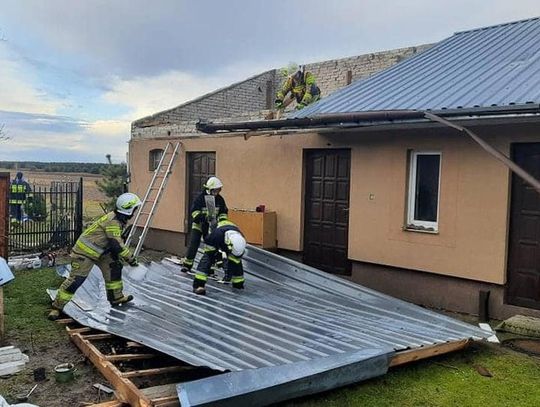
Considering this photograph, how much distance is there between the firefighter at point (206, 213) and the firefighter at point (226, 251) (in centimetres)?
82

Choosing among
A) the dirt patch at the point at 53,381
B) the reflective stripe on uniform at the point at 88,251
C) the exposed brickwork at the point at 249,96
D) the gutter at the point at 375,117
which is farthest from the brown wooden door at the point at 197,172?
the dirt patch at the point at 53,381

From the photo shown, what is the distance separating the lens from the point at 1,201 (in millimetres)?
10234

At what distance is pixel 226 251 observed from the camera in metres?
7.75

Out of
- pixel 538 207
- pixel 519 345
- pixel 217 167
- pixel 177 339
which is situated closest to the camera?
pixel 177 339

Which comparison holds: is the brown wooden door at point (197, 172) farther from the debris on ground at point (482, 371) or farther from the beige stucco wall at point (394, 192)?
the debris on ground at point (482, 371)

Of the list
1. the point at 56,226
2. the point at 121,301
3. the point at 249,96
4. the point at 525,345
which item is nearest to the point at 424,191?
the point at 525,345

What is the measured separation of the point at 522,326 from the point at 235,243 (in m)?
4.00

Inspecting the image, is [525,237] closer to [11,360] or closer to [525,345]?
[525,345]

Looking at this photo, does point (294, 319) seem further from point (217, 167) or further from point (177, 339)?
point (217, 167)

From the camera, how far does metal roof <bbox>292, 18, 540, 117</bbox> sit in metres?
6.84

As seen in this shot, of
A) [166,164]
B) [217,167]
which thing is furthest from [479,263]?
[166,164]

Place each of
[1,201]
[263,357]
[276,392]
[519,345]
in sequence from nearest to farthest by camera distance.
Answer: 1. [276,392]
2. [263,357]
3. [519,345]
4. [1,201]

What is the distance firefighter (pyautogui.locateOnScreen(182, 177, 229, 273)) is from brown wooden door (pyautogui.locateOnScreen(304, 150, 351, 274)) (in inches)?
81.1

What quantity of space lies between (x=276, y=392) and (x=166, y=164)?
993cm
